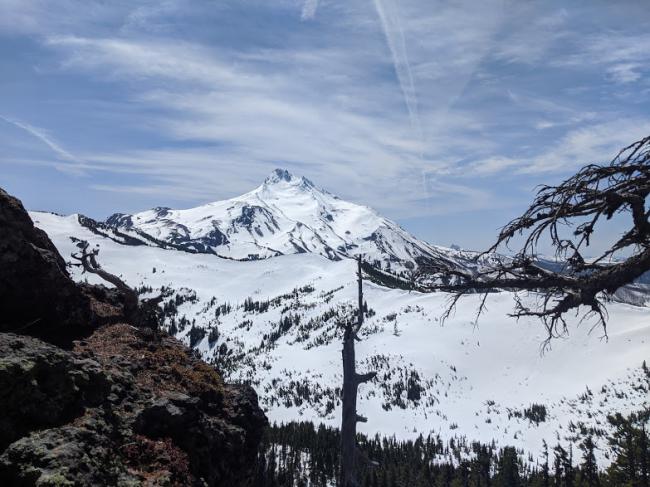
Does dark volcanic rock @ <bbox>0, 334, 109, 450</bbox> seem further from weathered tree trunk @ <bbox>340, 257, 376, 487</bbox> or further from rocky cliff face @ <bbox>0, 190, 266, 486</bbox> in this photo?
weathered tree trunk @ <bbox>340, 257, 376, 487</bbox>

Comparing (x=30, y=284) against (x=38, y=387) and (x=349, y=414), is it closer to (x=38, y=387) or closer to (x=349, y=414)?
(x=38, y=387)

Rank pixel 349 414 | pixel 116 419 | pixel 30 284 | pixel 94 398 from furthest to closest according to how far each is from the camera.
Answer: pixel 349 414 → pixel 30 284 → pixel 94 398 → pixel 116 419

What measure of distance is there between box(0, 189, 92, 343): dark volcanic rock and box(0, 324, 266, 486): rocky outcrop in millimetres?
1076

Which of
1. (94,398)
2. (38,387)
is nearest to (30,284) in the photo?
(94,398)

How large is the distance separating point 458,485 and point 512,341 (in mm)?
103530

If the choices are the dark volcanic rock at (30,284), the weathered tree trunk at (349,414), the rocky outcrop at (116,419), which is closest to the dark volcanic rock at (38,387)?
the rocky outcrop at (116,419)

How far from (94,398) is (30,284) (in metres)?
5.19

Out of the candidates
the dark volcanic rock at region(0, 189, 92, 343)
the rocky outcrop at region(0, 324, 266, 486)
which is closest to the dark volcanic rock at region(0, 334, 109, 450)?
the rocky outcrop at region(0, 324, 266, 486)

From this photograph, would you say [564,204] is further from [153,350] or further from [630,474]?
[630,474]

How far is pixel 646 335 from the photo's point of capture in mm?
157500

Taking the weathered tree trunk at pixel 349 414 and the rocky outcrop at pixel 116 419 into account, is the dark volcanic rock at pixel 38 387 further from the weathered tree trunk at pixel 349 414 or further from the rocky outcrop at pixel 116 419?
the weathered tree trunk at pixel 349 414

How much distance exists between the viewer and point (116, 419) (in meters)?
9.55

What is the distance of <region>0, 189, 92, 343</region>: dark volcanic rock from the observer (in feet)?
39.8

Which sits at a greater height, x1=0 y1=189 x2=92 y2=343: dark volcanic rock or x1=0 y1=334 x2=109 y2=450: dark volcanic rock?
x1=0 y1=189 x2=92 y2=343: dark volcanic rock
